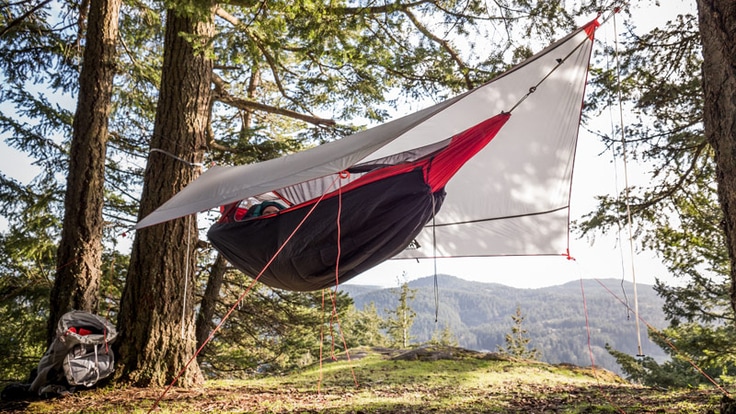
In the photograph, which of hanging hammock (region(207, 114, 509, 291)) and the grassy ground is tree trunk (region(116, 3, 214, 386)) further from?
hanging hammock (region(207, 114, 509, 291))

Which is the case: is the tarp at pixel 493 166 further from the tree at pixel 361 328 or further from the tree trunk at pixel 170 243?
the tree at pixel 361 328

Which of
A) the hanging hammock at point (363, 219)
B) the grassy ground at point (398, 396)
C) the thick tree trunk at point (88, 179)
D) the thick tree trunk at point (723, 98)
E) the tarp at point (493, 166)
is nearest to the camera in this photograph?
the thick tree trunk at point (723, 98)

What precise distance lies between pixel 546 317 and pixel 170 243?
141386 millimetres

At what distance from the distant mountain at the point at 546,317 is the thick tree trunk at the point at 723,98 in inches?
2249

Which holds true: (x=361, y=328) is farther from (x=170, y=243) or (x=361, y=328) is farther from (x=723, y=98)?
(x=723, y=98)

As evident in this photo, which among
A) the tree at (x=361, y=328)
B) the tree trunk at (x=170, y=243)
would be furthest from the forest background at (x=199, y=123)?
the tree at (x=361, y=328)

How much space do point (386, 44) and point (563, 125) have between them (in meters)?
1.96

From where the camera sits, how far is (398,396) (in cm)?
302

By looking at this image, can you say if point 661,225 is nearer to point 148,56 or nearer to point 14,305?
point 148,56

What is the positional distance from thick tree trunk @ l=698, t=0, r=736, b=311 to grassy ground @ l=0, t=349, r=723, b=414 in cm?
97

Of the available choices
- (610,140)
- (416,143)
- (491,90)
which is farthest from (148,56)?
(610,140)

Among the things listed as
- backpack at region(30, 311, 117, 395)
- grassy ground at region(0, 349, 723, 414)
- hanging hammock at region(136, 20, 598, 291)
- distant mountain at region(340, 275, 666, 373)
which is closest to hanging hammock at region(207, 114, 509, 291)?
hanging hammock at region(136, 20, 598, 291)

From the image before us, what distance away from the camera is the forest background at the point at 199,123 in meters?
3.13

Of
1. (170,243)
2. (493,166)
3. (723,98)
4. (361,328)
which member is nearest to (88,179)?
(170,243)
